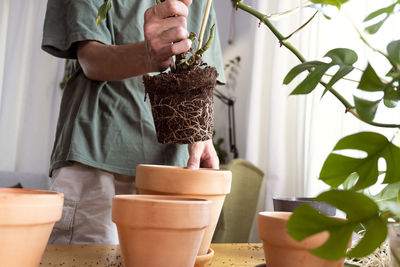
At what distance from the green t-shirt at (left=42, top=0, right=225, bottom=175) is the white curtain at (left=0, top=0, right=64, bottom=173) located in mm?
3292

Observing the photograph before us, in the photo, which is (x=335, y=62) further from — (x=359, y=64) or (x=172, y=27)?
(x=359, y=64)

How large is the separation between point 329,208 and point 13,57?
156 inches

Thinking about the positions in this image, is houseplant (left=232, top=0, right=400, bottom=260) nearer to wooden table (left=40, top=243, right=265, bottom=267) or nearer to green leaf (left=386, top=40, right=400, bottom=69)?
green leaf (left=386, top=40, right=400, bottom=69)

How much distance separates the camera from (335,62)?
44cm

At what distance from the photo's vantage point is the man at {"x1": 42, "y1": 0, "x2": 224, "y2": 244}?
3.17 ft

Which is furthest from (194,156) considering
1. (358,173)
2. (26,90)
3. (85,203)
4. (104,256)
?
(26,90)

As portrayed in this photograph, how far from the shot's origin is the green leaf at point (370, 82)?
0.35 m

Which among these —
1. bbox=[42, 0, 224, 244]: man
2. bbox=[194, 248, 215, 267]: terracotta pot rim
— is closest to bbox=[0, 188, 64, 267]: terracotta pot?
bbox=[194, 248, 215, 267]: terracotta pot rim

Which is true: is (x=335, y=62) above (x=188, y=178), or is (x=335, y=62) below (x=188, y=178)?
above

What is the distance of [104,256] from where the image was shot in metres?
0.66

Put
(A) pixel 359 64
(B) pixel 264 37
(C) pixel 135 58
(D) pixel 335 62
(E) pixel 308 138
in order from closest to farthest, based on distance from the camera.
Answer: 1. (D) pixel 335 62
2. (C) pixel 135 58
3. (A) pixel 359 64
4. (E) pixel 308 138
5. (B) pixel 264 37

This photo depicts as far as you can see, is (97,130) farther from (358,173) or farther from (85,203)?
(358,173)

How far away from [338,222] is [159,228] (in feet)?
0.65

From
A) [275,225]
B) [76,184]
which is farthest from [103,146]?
[275,225]
